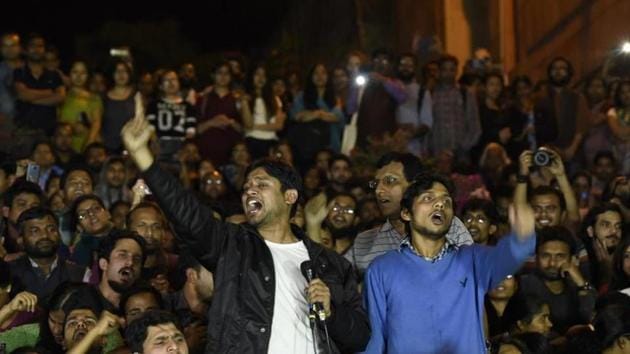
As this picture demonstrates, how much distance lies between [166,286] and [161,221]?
928 millimetres

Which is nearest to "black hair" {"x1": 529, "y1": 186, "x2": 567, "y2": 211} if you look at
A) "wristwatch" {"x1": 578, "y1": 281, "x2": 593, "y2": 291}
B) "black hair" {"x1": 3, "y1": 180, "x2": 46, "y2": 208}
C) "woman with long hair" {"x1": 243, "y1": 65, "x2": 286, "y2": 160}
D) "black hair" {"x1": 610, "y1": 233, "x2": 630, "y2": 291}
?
"wristwatch" {"x1": 578, "y1": 281, "x2": 593, "y2": 291}

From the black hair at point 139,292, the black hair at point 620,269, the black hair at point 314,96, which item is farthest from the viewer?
the black hair at point 314,96

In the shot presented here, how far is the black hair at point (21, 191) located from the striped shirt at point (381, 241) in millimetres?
3973

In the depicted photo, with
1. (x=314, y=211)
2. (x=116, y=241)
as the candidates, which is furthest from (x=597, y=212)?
(x=116, y=241)

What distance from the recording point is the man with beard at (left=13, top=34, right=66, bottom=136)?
55.0 feet

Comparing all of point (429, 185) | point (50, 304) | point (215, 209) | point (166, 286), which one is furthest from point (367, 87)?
point (429, 185)

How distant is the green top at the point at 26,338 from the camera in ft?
31.2

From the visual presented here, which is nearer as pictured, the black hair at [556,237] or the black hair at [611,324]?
the black hair at [611,324]

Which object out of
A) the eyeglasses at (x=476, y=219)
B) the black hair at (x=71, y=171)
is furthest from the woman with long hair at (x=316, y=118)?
the eyeglasses at (x=476, y=219)

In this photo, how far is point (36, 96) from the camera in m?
16.7

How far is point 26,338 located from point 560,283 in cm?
383

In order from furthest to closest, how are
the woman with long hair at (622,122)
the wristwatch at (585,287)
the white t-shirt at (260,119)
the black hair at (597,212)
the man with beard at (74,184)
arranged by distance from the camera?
the white t-shirt at (260,119), the woman with long hair at (622,122), the man with beard at (74,184), the black hair at (597,212), the wristwatch at (585,287)

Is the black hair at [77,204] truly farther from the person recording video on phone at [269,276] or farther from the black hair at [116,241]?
the person recording video on phone at [269,276]

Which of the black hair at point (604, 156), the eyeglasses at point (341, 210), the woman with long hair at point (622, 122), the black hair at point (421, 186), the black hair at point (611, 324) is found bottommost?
the black hair at point (611, 324)
